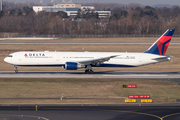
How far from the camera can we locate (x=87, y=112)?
27266 mm

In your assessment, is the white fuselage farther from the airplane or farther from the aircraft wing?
the aircraft wing

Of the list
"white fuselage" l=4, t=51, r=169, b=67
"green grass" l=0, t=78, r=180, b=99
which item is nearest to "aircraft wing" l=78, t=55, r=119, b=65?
"white fuselage" l=4, t=51, r=169, b=67

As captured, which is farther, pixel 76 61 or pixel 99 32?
pixel 99 32

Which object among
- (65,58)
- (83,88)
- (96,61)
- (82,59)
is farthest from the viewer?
(82,59)

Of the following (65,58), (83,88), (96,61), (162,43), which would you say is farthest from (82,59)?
(162,43)

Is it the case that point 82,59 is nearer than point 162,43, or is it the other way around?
point 82,59

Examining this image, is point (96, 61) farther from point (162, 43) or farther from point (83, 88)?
point (162, 43)

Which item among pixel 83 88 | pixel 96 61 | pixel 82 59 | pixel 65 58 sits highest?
pixel 65 58

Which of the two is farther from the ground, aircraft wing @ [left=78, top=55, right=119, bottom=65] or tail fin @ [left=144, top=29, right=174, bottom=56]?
tail fin @ [left=144, top=29, right=174, bottom=56]

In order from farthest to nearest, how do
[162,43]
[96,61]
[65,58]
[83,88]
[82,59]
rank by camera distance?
[162,43] < [82,59] < [65,58] < [96,61] < [83,88]

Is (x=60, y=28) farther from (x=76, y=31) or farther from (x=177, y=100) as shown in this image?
(x=177, y=100)

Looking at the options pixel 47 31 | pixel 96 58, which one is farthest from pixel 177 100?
pixel 47 31

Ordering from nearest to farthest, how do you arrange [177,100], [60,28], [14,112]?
[14,112] → [177,100] → [60,28]

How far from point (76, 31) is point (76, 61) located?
120906mm
